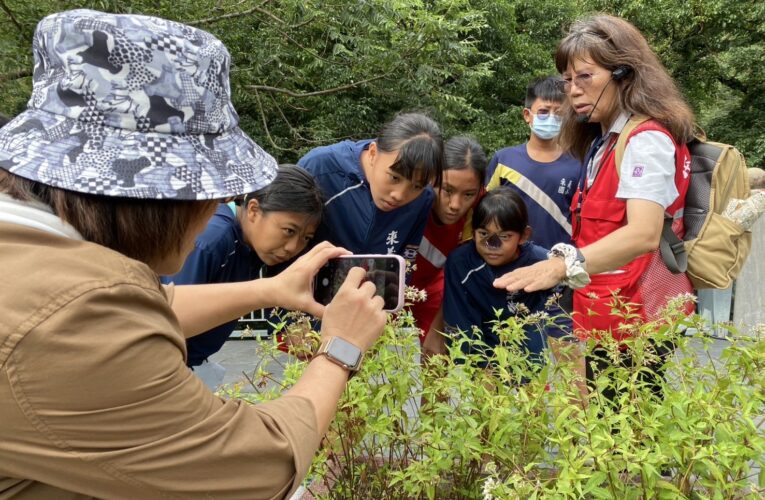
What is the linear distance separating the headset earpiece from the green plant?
102 centimetres

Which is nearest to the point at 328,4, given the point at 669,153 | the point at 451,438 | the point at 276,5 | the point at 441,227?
the point at 276,5

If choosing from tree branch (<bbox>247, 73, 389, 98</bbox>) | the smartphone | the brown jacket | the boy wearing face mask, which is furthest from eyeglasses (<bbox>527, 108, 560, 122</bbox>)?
tree branch (<bbox>247, 73, 389, 98</bbox>)

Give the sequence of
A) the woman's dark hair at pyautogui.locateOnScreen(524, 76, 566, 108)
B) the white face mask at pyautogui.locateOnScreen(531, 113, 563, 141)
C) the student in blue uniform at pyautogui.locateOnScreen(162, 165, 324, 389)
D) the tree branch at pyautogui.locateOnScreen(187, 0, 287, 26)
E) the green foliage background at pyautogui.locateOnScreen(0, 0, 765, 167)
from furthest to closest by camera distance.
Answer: the green foliage background at pyautogui.locateOnScreen(0, 0, 765, 167) < the tree branch at pyautogui.locateOnScreen(187, 0, 287, 26) < the woman's dark hair at pyautogui.locateOnScreen(524, 76, 566, 108) < the white face mask at pyautogui.locateOnScreen(531, 113, 563, 141) < the student in blue uniform at pyautogui.locateOnScreen(162, 165, 324, 389)

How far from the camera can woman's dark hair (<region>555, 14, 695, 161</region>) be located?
7.39 feet

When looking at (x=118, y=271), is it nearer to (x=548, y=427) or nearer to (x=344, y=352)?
(x=344, y=352)

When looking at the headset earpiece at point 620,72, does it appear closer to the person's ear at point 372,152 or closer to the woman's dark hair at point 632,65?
the woman's dark hair at point 632,65

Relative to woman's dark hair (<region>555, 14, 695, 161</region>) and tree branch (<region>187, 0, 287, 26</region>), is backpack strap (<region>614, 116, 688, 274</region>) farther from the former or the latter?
tree branch (<region>187, 0, 287, 26</region>)

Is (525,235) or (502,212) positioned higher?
(502,212)

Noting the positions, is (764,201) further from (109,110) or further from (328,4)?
(328,4)

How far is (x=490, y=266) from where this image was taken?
3.07 m

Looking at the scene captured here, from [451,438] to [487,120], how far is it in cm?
1092

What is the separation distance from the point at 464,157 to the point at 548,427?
174 centimetres

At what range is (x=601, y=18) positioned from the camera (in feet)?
7.87

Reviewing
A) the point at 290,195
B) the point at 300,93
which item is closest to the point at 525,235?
the point at 290,195
